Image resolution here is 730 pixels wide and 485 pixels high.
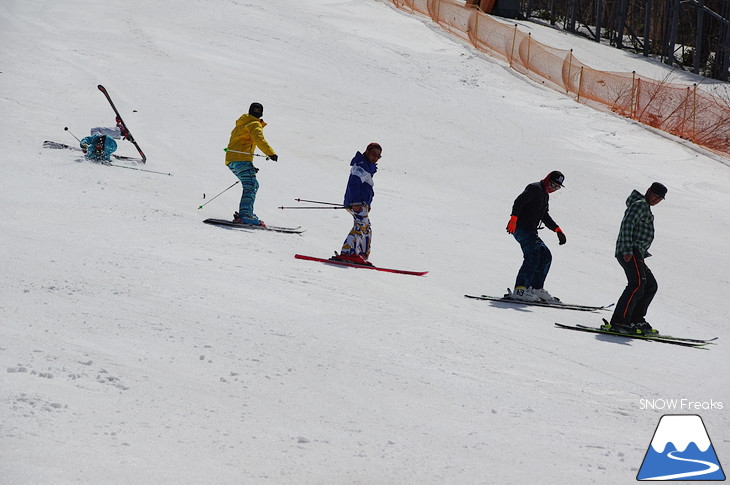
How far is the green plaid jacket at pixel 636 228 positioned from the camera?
8.42 m

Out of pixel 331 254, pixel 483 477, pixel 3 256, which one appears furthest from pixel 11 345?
pixel 331 254

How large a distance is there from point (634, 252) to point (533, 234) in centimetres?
130

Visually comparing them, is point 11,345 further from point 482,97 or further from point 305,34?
point 305,34

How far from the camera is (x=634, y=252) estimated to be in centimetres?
852

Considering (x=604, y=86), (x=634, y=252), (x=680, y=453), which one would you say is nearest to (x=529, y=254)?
(x=634, y=252)

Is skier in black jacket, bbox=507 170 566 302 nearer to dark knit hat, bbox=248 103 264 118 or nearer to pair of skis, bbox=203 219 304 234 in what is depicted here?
pair of skis, bbox=203 219 304 234

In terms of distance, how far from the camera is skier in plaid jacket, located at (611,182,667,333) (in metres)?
8.42

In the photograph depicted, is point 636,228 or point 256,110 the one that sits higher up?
point 256,110

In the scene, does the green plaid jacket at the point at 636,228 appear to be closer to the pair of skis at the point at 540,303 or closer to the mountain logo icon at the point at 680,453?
the pair of skis at the point at 540,303

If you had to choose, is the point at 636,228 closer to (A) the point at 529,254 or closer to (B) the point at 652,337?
(B) the point at 652,337

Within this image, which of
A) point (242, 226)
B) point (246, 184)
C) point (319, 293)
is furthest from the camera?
point (246, 184)

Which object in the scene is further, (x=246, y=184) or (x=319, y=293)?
(x=246, y=184)

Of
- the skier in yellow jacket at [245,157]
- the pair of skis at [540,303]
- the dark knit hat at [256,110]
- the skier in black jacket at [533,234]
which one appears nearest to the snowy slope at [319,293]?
the pair of skis at [540,303]

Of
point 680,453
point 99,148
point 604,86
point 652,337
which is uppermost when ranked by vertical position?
point 604,86
